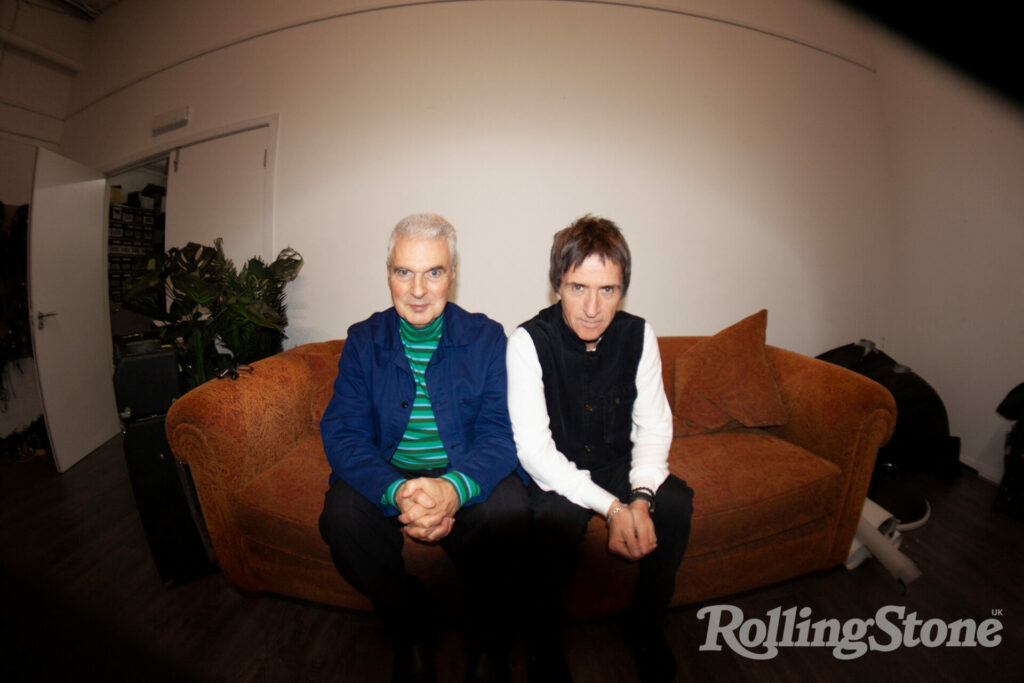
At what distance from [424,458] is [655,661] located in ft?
3.20

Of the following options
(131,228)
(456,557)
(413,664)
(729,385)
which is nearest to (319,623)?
(413,664)

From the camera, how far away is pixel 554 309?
4.21 feet

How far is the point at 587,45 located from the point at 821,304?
2.34 meters

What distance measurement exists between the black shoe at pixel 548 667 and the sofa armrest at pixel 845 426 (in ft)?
3.86

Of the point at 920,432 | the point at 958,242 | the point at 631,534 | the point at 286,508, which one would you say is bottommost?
the point at 286,508

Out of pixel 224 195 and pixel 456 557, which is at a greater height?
pixel 224 195

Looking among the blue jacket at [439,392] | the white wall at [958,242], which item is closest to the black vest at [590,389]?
the blue jacket at [439,392]

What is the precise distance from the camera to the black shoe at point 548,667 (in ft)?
3.37

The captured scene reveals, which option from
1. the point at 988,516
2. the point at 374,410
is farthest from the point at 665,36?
the point at 988,516

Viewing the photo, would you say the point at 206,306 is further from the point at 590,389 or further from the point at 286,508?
the point at 590,389

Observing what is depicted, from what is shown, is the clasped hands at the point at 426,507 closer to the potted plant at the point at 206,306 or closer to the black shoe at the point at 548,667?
the black shoe at the point at 548,667

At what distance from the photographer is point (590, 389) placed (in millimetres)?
1224

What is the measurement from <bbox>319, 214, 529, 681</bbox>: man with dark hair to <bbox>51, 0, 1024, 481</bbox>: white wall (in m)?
1.00

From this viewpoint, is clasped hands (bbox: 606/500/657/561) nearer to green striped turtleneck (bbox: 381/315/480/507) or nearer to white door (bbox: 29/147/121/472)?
green striped turtleneck (bbox: 381/315/480/507)
